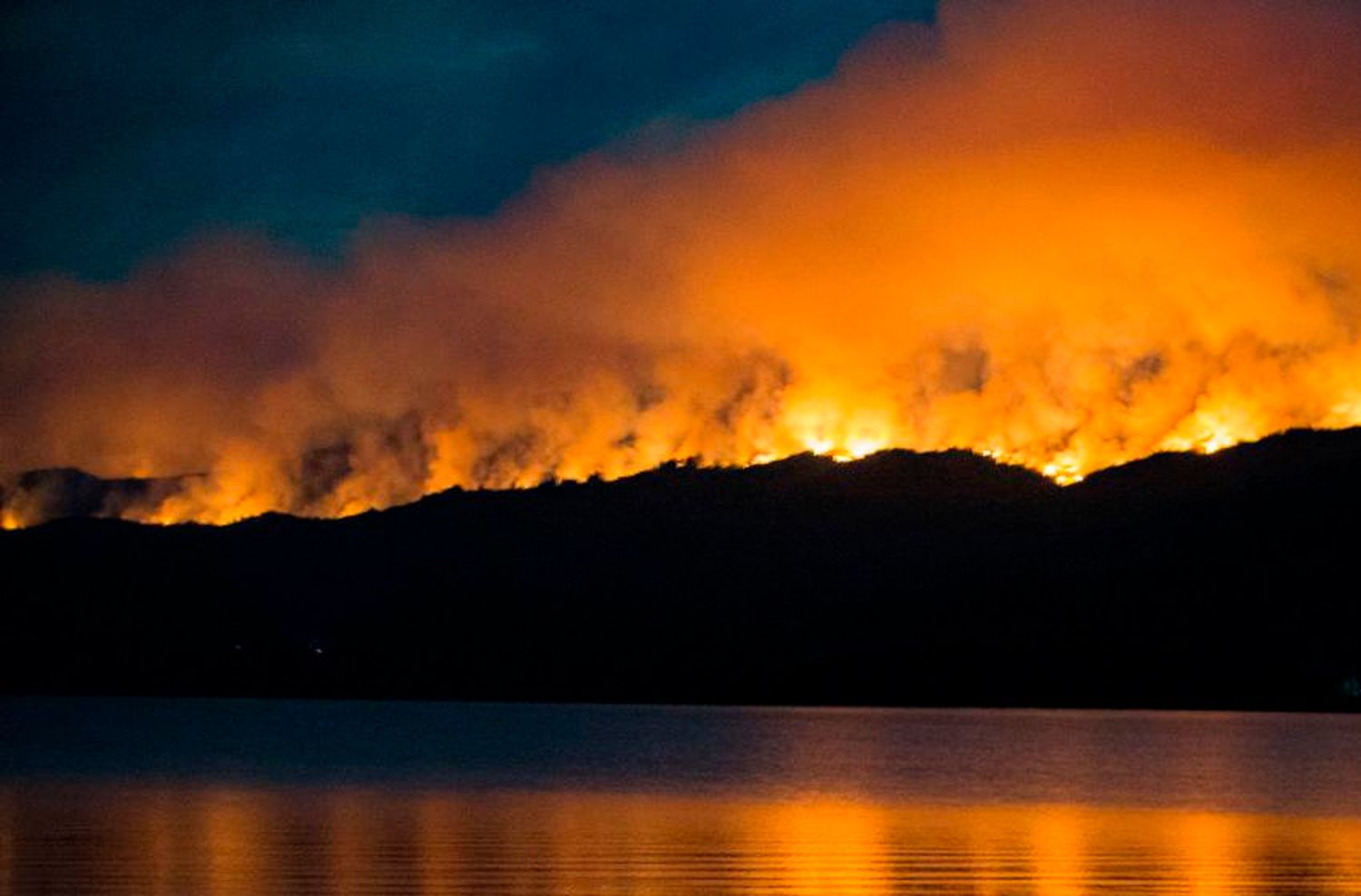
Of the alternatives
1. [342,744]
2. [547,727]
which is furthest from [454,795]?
[547,727]

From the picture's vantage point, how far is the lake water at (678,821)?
144ft

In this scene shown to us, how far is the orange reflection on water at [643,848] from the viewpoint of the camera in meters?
42.7

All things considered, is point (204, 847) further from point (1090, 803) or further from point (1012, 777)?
point (1012, 777)

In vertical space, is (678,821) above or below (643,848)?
above

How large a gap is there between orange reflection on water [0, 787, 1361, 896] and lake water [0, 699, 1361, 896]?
14 cm

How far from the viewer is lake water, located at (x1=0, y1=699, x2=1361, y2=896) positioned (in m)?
43.8

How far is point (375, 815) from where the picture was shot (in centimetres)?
6250

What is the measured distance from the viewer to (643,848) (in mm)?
51375

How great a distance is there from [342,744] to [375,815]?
2892 inches

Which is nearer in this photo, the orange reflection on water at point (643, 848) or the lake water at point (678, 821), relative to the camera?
the orange reflection on water at point (643, 848)

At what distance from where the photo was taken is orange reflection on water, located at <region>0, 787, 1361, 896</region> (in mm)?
42656

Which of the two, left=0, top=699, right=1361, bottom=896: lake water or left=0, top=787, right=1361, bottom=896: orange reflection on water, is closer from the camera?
left=0, top=787, right=1361, bottom=896: orange reflection on water

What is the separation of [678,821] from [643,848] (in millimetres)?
9634

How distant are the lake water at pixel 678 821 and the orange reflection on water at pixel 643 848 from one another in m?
0.14
